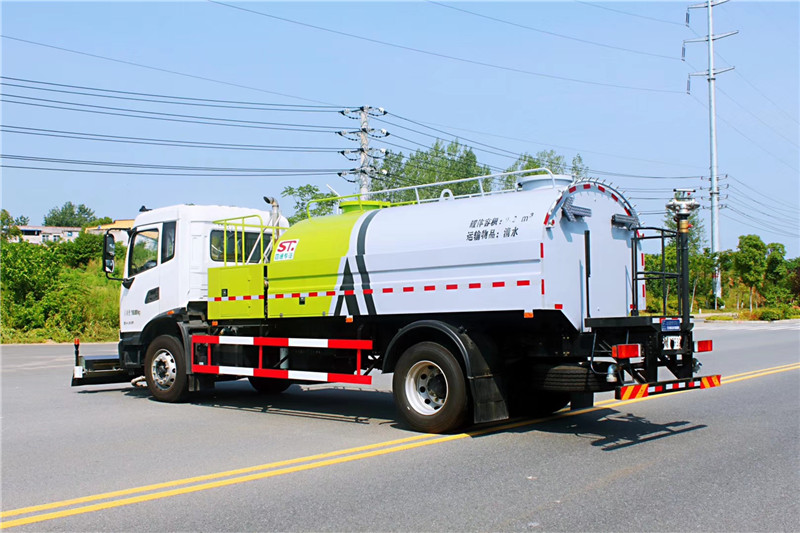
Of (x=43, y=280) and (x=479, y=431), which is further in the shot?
(x=43, y=280)

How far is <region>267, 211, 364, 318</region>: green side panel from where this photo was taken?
999 cm

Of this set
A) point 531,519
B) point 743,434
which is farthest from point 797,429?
point 531,519

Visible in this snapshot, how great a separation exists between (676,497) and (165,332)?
8741 mm

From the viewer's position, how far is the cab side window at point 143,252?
40.9 feet

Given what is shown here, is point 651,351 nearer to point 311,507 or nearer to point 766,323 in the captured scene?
point 311,507

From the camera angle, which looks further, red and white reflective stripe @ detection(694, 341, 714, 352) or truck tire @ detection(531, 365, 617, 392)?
red and white reflective stripe @ detection(694, 341, 714, 352)

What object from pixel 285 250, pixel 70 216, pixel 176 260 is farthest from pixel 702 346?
pixel 70 216

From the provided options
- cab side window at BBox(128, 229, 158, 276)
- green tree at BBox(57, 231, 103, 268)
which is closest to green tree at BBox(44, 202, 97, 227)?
green tree at BBox(57, 231, 103, 268)

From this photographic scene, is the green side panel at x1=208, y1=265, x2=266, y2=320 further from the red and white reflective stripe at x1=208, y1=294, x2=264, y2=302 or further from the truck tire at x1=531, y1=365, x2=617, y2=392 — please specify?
the truck tire at x1=531, y1=365, x2=617, y2=392

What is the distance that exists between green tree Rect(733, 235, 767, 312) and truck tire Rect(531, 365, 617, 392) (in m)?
40.9

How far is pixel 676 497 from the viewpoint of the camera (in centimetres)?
587

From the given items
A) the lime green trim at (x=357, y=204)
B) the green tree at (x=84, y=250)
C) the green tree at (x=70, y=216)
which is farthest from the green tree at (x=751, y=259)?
the green tree at (x=70, y=216)

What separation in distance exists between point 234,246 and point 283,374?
2765 mm

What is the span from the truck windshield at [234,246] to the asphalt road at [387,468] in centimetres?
236
